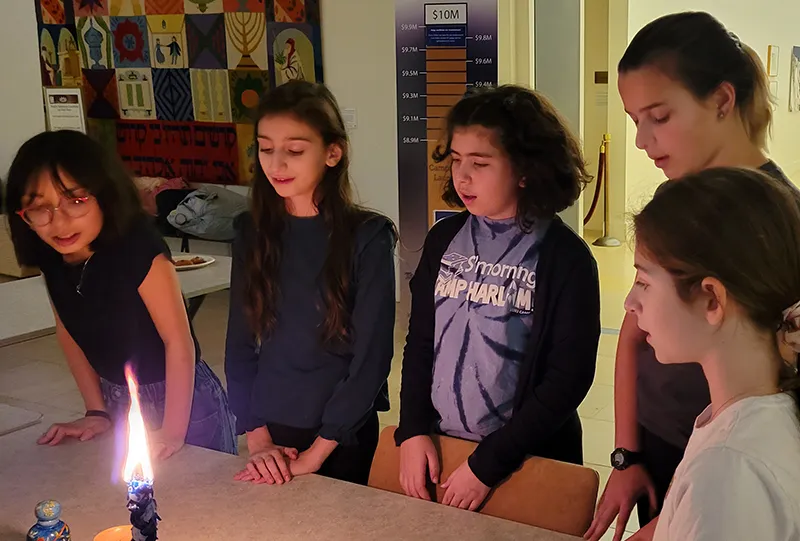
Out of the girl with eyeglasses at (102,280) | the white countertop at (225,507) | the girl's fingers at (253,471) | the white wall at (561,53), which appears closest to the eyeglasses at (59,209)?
the girl with eyeglasses at (102,280)

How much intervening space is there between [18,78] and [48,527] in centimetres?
670

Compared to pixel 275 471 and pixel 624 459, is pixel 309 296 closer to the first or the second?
pixel 275 471

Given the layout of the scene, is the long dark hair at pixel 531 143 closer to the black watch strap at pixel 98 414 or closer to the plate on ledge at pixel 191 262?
the black watch strap at pixel 98 414

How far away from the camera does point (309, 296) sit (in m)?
1.72

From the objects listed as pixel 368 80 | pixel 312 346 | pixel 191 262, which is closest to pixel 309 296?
pixel 312 346

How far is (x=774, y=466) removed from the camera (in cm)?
83

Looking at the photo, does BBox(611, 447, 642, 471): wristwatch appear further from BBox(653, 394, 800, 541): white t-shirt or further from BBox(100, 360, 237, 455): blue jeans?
BBox(100, 360, 237, 455): blue jeans

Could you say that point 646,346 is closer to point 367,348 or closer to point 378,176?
point 367,348

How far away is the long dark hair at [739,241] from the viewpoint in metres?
0.89

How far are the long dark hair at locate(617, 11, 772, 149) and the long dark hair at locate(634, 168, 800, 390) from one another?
1.55 feet

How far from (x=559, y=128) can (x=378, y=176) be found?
3.90 metres

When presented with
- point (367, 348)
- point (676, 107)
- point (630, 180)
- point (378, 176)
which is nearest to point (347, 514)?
point (367, 348)

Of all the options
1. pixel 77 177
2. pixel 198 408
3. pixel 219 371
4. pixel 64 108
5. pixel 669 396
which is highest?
pixel 64 108

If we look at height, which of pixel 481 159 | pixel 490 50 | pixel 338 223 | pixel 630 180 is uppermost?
pixel 490 50
